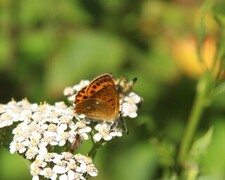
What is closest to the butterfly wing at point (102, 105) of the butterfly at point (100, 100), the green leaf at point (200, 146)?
the butterfly at point (100, 100)

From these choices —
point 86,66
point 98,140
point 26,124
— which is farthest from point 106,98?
point 86,66

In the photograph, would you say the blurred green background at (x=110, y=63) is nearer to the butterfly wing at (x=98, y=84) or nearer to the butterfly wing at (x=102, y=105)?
the butterfly wing at (x=102, y=105)

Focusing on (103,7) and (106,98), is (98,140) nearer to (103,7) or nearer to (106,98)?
(106,98)

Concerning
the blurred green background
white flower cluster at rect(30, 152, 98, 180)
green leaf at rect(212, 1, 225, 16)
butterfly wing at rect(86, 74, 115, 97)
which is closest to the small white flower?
butterfly wing at rect(86, 74, 115, 97)

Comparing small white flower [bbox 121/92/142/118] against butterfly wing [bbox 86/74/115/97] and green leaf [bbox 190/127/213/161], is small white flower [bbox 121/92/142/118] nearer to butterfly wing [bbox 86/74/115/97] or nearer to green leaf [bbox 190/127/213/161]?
A: butterfly wing [bbox 86/74/115/97]

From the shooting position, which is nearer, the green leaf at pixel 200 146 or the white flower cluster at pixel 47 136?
the white flower cluster at pixel 47 136

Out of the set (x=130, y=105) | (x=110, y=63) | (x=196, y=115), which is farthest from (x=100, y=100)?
(x=110, y=63)

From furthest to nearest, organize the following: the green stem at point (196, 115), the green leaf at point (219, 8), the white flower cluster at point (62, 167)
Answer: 1. the green stem at point (196, 115)
2. the green leaf at point (219, 8)
3. the white flower cluster at point (62, 167)

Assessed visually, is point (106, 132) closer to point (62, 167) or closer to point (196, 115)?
point (62, 167)
